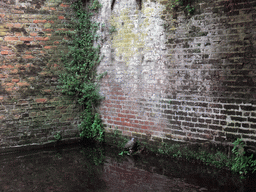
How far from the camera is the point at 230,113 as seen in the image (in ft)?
13.3

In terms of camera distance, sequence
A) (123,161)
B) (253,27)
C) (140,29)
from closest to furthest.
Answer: (253,27), (123,161), (140,29)

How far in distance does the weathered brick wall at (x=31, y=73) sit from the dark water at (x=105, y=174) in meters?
0.78

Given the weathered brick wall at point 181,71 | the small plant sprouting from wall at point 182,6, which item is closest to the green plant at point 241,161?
the weathered brick wall at point 181,71

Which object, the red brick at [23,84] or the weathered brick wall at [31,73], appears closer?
the weathered brick wall at [31,73]

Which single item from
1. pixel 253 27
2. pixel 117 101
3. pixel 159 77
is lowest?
pixel 117 101

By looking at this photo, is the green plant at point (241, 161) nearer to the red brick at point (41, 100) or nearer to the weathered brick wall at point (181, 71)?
the weathered brick wall at point (181, 71)

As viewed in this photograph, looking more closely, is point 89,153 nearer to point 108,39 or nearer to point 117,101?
point 117,101

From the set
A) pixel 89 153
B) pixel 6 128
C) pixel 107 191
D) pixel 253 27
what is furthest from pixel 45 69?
pixel 253 27

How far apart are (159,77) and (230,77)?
5.02 feet

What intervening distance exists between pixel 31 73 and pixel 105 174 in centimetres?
336

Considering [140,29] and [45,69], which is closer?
[140,29]

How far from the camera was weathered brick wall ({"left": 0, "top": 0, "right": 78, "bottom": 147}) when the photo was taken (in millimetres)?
5461

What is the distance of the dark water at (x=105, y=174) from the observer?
144 inches

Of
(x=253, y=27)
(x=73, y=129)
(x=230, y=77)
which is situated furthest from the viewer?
(x=73, y=129)
